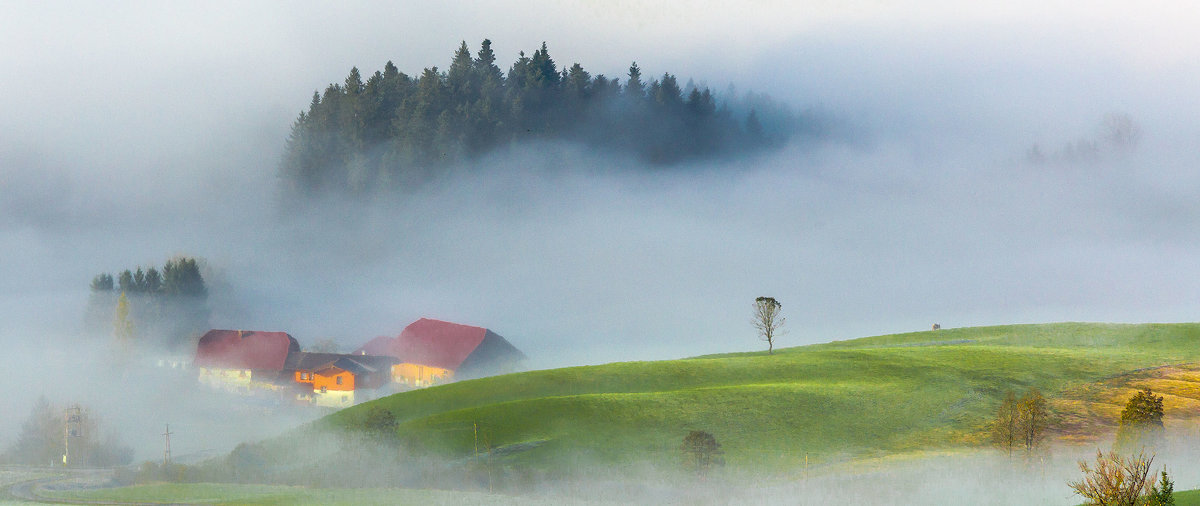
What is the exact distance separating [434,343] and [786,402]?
6967cm

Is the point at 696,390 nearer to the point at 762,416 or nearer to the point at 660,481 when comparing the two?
the point at 762,416

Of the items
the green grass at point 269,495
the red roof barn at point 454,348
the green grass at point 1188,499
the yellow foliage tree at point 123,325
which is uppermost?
the yellow foliage tree at point 123,325

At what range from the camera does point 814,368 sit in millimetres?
109625

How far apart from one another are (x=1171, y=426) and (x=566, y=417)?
144 feet

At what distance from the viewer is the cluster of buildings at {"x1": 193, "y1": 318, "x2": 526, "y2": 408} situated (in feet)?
479

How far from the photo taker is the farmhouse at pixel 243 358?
15662 centimetres

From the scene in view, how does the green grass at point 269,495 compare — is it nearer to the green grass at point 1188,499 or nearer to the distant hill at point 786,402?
the distant hill at point 786,402

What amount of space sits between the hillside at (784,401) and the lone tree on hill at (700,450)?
351cm

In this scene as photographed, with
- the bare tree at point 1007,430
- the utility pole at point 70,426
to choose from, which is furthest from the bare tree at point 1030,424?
the utility pole at point 70,426

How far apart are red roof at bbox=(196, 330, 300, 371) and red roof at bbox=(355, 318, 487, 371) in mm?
12559

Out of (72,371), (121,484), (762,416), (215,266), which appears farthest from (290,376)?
(762,416)

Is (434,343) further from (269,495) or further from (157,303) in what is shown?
(269,495)

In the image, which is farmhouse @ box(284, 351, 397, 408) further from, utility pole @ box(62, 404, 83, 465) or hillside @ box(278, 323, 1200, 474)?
hillside @ box(278, 323, 1200, 474)

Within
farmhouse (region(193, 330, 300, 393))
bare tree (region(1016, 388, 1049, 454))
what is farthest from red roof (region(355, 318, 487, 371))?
bare tree (region(1016, 388, 1049, 454))
